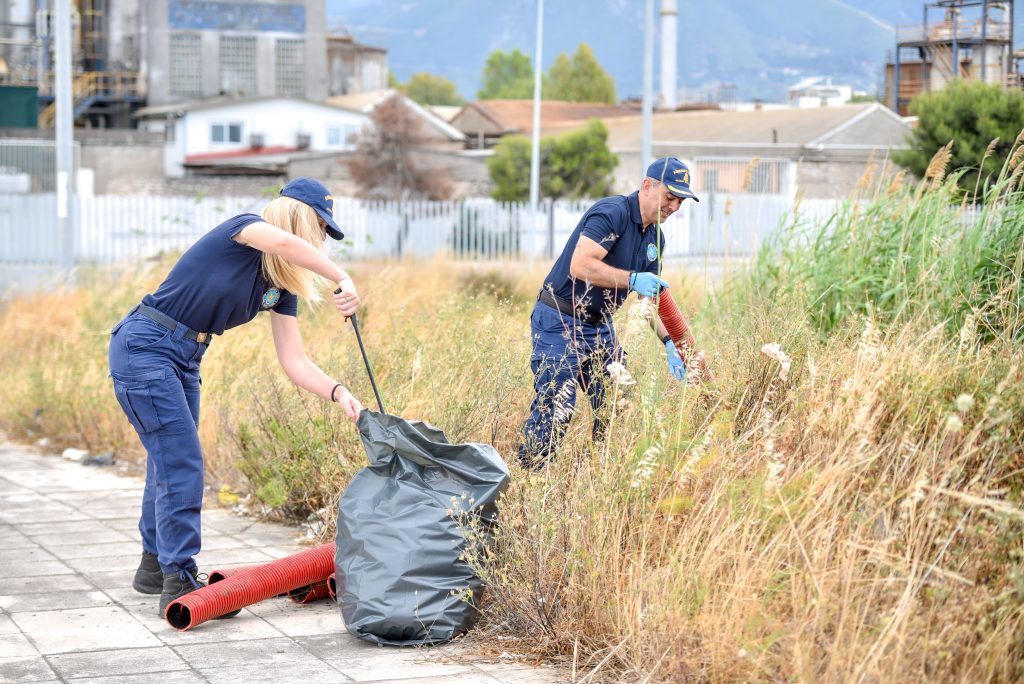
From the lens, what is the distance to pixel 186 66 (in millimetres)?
58531

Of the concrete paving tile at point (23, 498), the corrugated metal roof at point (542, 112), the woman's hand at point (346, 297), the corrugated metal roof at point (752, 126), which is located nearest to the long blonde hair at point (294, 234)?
the woman's hand at point (346, 297)

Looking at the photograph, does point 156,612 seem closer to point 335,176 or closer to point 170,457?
point 170,457

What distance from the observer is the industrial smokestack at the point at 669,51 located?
70.4 metres

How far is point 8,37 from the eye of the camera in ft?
176

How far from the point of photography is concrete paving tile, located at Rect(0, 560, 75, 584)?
5887 mm

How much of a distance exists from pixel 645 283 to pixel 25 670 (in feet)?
10.3

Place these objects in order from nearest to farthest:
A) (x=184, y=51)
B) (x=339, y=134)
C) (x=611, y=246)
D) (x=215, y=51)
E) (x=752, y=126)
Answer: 1. (x=611, y=246)
2. (x=752, y=126)
3. (x=339, y=134)
4. (x=184, y=51)
5. (x=215, y=51)

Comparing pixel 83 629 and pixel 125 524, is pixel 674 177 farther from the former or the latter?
pixel 125 524

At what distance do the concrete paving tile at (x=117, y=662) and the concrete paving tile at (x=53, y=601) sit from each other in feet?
2.32

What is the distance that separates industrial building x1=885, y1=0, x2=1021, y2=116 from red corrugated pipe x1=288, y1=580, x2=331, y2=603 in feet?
173

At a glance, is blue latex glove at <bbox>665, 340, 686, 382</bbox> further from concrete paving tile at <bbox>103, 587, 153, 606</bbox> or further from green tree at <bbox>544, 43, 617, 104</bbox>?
green tree at <bbox>544, 43, 617, 104</bbox>

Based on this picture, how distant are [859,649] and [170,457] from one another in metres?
2.92

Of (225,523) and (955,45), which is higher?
(955,45)

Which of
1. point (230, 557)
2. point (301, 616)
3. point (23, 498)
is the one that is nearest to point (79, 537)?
point (230, 557)
